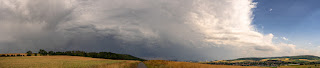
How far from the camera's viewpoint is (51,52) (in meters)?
198

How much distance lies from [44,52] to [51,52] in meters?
6.88

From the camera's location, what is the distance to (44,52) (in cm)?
19538
